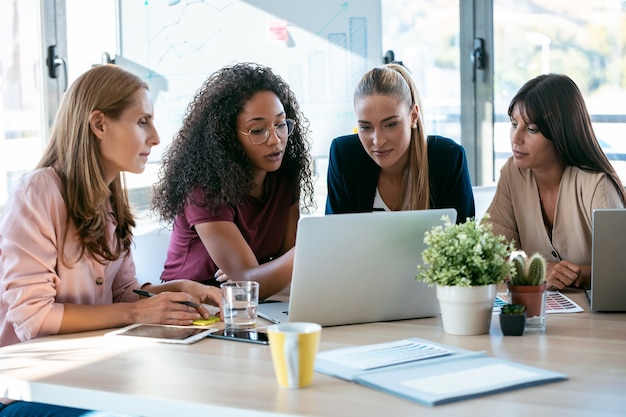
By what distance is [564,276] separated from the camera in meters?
2.09

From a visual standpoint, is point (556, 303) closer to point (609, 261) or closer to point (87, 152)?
point (609, 261)

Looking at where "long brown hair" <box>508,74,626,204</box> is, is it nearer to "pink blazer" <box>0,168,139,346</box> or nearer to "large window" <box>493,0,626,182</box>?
"pink blazer" <box>0,168,139,346</box>

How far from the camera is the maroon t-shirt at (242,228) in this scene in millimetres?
2451

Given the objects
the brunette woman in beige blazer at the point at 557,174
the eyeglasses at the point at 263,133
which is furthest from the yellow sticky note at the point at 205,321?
the brunette woman in beige blazer at the point at 557,174

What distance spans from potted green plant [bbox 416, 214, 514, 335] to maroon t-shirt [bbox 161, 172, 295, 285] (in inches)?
35.5

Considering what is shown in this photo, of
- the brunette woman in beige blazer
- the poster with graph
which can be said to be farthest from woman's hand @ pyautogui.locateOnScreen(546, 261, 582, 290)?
the poster with graph

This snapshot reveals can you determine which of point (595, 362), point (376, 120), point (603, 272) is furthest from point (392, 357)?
point (376, 120)

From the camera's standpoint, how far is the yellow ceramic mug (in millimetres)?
1290

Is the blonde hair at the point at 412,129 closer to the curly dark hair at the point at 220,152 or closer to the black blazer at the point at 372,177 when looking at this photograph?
the black blazer at the point at 372,177

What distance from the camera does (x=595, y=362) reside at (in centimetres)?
144

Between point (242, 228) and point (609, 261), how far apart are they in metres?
1.08

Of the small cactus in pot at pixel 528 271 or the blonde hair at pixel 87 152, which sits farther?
the blonde hair at pixel 87 152

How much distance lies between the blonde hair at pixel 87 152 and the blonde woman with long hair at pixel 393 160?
77cm

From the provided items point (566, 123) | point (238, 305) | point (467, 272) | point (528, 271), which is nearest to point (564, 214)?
point (566, 123)
